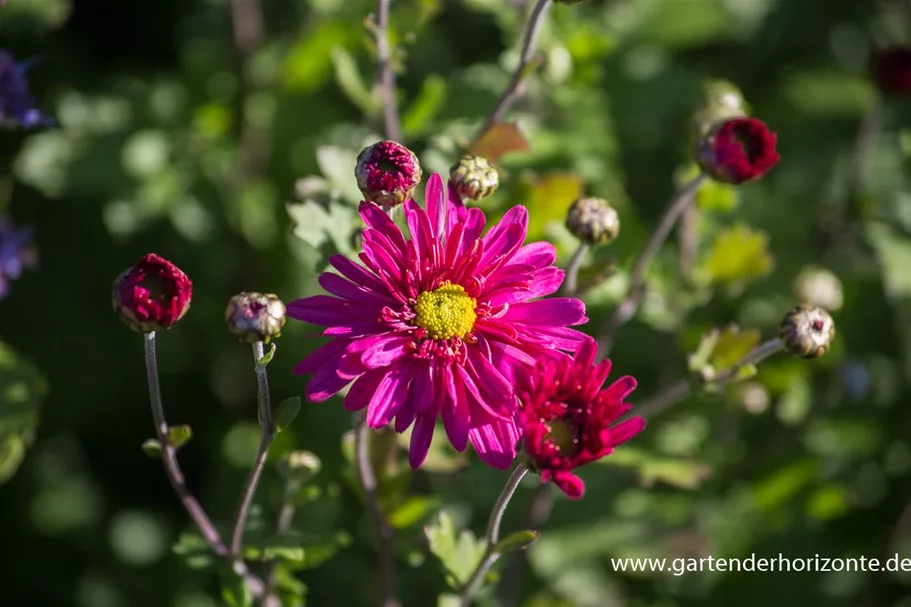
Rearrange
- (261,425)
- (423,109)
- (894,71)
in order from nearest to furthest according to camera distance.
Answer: (261,425) → (423,109) → (894,71)

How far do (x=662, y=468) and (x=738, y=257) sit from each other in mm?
680

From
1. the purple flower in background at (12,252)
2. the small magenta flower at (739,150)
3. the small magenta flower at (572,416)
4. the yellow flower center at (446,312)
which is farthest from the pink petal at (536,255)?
the purple flower in background at (12,252)

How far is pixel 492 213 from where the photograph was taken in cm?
264

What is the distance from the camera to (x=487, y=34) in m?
4.11

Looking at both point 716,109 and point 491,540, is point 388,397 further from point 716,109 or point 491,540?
point 716,109

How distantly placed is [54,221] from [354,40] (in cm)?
151

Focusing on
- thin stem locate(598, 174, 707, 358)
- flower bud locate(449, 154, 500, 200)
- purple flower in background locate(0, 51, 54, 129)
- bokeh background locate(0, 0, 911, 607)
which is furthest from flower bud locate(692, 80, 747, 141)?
purple flower in background locate(0, 51, 54, 129)

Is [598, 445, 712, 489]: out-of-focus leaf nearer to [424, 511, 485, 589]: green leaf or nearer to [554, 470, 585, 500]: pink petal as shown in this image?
[424, 511, 485, 589]: green leaf

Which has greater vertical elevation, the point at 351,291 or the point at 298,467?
the point at 351,291

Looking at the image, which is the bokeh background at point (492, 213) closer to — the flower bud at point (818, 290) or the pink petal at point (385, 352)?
the flower bud at point (818, 290)

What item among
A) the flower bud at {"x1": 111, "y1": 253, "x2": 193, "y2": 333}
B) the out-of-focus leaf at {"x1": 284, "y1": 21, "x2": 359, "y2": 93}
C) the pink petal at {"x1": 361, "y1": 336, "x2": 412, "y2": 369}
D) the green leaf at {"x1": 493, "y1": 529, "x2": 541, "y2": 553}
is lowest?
the green leaf at {"x1": 493, "y1": 529, "x2": 541, "y2": 553}

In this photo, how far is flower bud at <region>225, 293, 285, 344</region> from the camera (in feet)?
6.09

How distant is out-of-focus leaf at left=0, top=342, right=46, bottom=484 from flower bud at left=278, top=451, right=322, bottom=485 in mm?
739

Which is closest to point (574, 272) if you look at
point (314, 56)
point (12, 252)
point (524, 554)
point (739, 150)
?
point (739, 150)
